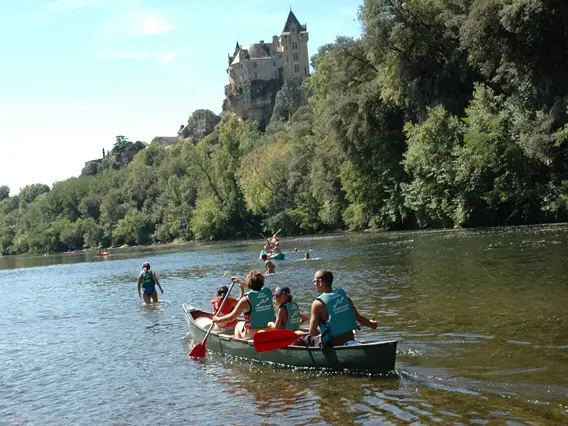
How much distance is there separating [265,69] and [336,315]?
150 meters

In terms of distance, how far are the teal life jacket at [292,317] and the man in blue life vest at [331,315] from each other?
1175 millimetres

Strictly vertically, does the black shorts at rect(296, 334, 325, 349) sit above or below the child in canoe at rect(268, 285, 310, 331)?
below

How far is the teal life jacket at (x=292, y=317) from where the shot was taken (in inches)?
507

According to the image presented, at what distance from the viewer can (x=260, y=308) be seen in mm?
13680

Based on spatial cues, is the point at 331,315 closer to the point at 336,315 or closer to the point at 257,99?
the point at 336,315

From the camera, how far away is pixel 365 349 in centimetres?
1118

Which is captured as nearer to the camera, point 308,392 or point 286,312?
point 308,392

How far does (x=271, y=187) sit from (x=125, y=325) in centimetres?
6553

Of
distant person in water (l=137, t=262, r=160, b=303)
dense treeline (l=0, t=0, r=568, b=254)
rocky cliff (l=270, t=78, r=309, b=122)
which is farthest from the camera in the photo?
rocky cliff (l=270, t=78, r=309, b=122)

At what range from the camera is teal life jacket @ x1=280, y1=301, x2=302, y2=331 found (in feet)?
42.2

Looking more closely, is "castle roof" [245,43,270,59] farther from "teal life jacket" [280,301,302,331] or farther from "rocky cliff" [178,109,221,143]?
"teal life jacket" [280,301,302,331]

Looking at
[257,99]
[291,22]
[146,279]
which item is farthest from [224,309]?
[291,22]

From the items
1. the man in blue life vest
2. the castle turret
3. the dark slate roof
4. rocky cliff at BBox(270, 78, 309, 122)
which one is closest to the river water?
the man in blue life vest

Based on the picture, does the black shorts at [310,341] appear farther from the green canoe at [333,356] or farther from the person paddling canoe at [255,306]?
the person paddling canoe at [255,306]
